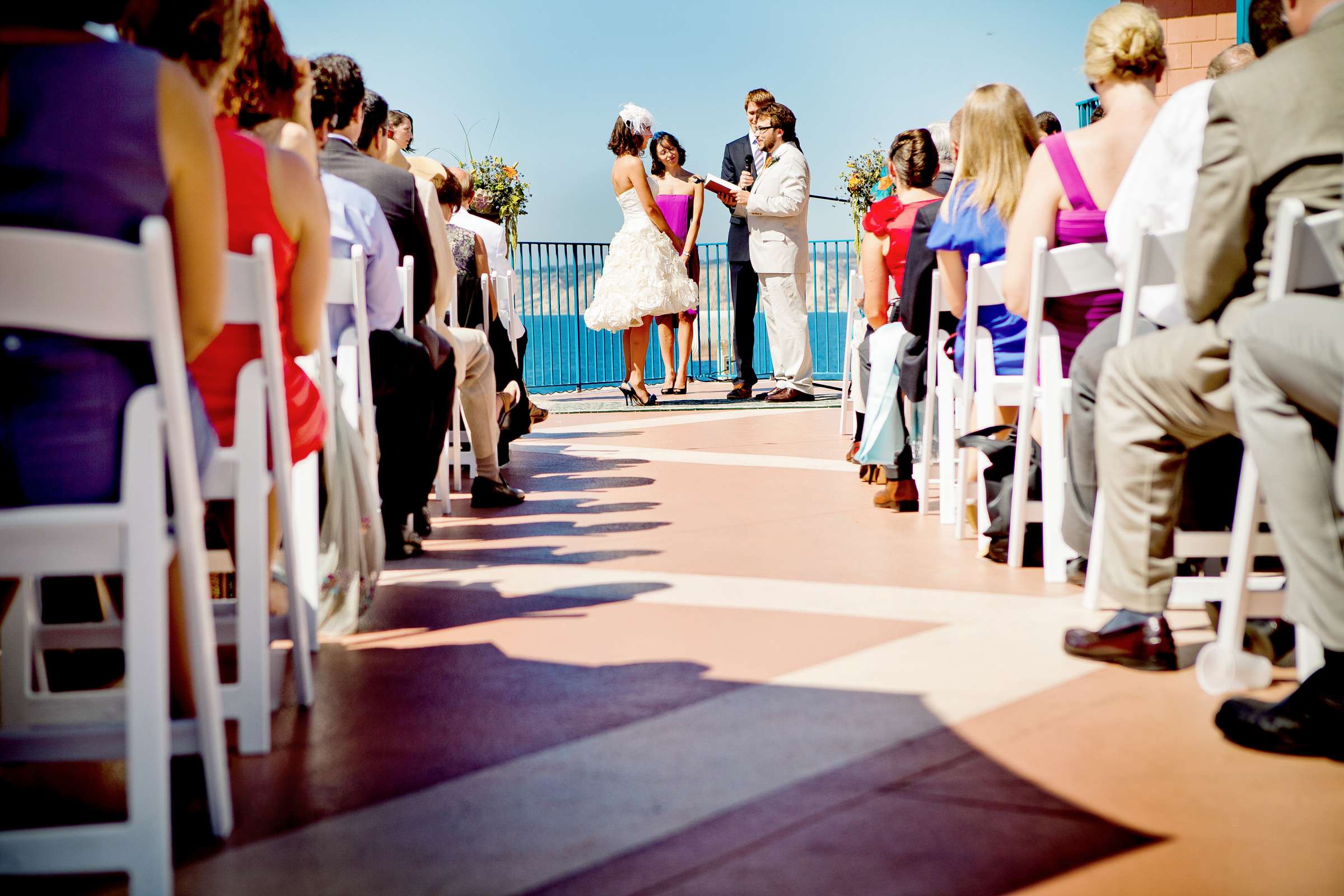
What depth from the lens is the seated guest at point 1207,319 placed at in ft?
7.29

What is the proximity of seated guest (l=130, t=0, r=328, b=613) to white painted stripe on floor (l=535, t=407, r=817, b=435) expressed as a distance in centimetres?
540

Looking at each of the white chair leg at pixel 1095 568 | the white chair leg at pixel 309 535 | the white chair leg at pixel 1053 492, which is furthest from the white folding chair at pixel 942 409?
the white chair leg at pixel 309 535

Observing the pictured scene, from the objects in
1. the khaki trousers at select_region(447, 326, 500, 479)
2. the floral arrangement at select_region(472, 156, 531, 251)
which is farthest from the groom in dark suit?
the khaki trousers at select_region(447, 326, 500, 479)

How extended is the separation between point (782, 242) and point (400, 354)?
21.2ft

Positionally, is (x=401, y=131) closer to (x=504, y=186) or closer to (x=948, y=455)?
(x=948, y=455)

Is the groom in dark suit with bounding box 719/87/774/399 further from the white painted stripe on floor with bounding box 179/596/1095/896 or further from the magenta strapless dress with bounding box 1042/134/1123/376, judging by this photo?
the white painted stripe on floor with bounding box 179/596/1095/896

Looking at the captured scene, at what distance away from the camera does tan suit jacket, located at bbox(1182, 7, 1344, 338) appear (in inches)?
86.7

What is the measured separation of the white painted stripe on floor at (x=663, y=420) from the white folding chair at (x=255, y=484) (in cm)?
576

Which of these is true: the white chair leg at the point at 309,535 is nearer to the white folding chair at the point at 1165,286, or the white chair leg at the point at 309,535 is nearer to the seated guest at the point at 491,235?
the white folding chair at the point at 1165,286

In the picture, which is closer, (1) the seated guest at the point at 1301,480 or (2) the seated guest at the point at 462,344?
(1) the seated guest at the point at 1301,480

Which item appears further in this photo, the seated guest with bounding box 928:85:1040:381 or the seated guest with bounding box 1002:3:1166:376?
the seated guest with bounding box 928:85:1040:381

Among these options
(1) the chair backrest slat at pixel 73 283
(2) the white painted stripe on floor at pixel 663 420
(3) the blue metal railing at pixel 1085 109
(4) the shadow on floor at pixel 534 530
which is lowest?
(4) the shadow on floor at pixel 534 530

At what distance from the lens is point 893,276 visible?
5582mm

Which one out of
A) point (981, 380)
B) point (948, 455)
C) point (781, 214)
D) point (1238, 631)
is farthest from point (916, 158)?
point (781, 214)
